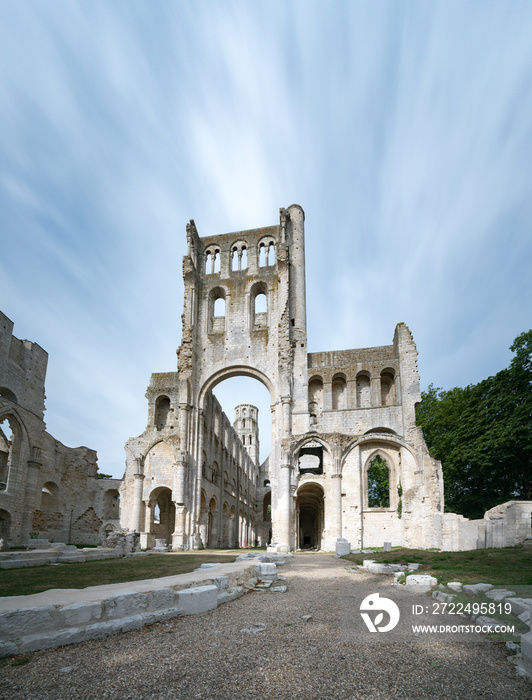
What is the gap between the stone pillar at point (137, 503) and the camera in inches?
1083

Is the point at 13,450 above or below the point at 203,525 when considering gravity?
above

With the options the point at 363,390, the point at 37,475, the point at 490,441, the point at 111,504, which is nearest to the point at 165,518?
the point at 111,504

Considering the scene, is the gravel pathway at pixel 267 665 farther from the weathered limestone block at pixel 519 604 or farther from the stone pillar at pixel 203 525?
the stone pillar at pixel 203 525

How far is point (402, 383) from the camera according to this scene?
25.4 metres

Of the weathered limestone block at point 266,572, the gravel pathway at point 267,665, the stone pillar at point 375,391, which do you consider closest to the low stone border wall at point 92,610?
the gravel pathway at point 267,665

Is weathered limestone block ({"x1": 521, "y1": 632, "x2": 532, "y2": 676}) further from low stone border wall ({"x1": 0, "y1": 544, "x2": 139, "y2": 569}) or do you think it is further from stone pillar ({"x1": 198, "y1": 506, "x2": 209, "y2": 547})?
stone pillar ({"x1": 198, "y1": 506, "x2": 209, "y2": 547})

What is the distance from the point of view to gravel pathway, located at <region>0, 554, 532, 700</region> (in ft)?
11.3

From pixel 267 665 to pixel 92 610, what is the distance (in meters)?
2.02

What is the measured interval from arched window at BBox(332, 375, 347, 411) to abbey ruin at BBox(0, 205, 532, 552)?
6 cm

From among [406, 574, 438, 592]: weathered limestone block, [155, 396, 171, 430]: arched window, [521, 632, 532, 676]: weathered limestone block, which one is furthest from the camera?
[155, 396, 171, 430]: arched window

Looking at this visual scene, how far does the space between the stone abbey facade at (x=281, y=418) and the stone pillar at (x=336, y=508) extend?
0.18ft

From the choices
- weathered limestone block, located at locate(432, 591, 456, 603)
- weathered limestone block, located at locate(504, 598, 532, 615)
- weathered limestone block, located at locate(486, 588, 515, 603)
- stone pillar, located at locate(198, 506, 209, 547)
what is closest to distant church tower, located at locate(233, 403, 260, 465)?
stone pillar, located at locate(198, 506, 209, 547)

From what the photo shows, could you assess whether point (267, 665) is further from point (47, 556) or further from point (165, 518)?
point (165, 518)

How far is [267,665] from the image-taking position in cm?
400
